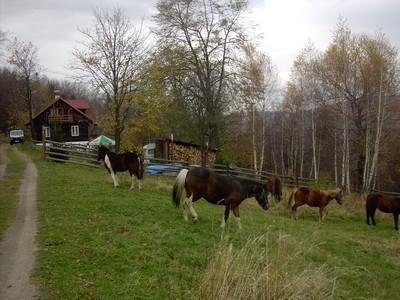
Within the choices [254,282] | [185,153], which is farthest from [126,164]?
[185,153]

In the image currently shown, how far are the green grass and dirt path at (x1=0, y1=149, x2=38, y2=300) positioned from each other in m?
0.18

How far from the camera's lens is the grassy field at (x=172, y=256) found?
456 centimetres

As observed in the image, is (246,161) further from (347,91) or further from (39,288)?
(39,288)

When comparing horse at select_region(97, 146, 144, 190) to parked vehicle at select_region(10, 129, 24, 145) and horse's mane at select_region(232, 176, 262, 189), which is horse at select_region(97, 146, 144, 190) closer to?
horse's mane at select_region(232, 176, 262, 189)

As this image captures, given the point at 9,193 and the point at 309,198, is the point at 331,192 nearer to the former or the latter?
the point at 309,198

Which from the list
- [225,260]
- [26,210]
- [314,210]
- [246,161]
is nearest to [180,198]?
[26,210]

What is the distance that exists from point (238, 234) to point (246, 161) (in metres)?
30.2

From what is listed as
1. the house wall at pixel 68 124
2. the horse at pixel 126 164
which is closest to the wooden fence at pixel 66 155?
the horse at pixel 126 164

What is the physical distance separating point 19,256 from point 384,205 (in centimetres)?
1481

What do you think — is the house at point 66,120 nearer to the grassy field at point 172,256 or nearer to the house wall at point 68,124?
the house wall at point 68,124

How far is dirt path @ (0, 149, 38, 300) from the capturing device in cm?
524

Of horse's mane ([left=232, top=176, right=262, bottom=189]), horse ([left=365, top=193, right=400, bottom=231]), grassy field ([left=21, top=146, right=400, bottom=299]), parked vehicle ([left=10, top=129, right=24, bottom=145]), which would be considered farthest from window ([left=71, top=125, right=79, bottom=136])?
horse's mane ([left=232, top=176, right=262, bottom=189])

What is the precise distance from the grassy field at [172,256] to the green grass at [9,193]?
764 mm

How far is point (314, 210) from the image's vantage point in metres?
18.0
